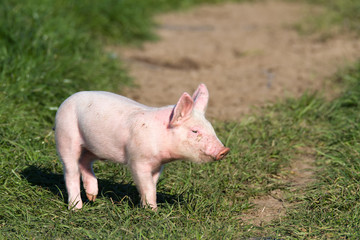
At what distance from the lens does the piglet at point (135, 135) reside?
3.45 m

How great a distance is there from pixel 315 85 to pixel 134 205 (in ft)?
11.8

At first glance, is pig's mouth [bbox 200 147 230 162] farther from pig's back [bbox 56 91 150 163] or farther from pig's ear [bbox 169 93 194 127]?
pig's back [bbox 56 91 150 163]

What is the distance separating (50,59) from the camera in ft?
20.2

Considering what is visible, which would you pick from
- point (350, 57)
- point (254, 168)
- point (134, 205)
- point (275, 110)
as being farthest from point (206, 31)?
point (134, 205)

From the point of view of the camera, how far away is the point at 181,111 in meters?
3.45

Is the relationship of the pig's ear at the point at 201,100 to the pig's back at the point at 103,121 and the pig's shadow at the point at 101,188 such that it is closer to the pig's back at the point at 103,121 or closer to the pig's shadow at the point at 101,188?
the pig's back at the point at 103,121

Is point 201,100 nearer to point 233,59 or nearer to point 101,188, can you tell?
point 101,188

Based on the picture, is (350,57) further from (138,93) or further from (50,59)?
(50,59)

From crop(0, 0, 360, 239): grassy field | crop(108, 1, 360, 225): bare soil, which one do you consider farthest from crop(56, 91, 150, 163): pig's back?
crop(108, 1, 360, 225): bare soil

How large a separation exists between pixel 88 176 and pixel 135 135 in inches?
24.7

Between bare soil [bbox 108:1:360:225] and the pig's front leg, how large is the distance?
1.03 meters

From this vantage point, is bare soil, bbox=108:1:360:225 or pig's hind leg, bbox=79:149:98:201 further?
bare soil, bbox=108:1:360:225

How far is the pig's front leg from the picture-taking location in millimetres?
3502

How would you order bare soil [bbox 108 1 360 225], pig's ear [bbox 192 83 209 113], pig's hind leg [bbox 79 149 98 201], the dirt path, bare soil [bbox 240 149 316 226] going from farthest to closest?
the dirt path, bare soil [bbox 108 1 360 225], bare soil [bbox 240 149 316 226], pig's hind leg [bbox 79 149 98 201], pig's ear [bbox 192 83 209 113]
